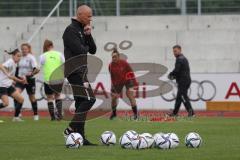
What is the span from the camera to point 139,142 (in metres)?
12.8

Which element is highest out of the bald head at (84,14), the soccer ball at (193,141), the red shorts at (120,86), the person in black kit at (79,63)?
the bald head at (84,14)

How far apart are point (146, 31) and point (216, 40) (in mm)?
3043

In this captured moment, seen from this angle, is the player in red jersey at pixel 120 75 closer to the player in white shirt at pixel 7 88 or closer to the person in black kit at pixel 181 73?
the person in black kit at pixel 181 73

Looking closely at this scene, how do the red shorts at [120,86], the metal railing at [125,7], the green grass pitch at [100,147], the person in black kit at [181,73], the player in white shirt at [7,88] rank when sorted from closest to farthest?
the green grass pitch at [100,147] < the player in white shirt at [7,88] < the red shorts at [120,86] < the person in black kit at [181,73] < the metal railing at [125,7]

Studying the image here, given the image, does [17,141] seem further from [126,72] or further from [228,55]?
[228,55]

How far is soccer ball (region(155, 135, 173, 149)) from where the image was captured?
12.8m

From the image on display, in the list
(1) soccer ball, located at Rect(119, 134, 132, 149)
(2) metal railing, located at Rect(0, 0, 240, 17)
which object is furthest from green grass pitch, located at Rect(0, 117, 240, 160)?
(2) metal railing, located at Rect(0, 0, 240, 17)

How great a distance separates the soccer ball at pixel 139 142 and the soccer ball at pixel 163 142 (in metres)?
0.21

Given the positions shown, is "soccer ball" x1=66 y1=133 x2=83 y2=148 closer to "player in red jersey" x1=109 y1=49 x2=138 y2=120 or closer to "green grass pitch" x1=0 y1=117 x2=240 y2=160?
"green grass pitch" x1=0 y1=117 x2=240 y2=160

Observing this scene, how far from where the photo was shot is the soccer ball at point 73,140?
13062 millimetres

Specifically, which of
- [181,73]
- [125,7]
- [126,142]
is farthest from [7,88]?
[125,7]

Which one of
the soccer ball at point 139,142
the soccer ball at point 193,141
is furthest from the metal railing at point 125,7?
the soccer ball at point 139,142

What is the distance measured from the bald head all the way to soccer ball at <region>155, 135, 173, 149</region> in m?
2.58

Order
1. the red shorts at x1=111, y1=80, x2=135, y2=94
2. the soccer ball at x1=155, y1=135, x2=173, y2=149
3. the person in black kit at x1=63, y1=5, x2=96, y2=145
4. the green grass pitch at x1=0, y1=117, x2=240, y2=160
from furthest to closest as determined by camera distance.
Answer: the red shorts at x1=111, y1=80, x2=135, y2=94
the person in black kit at x1=63, y1=5, x2=96, y2=145
the soccer ball at x1=155, y1=135, x2=173, y2=149
the green grass pitch at x1=0, y1=117, x2=240, y2=160
